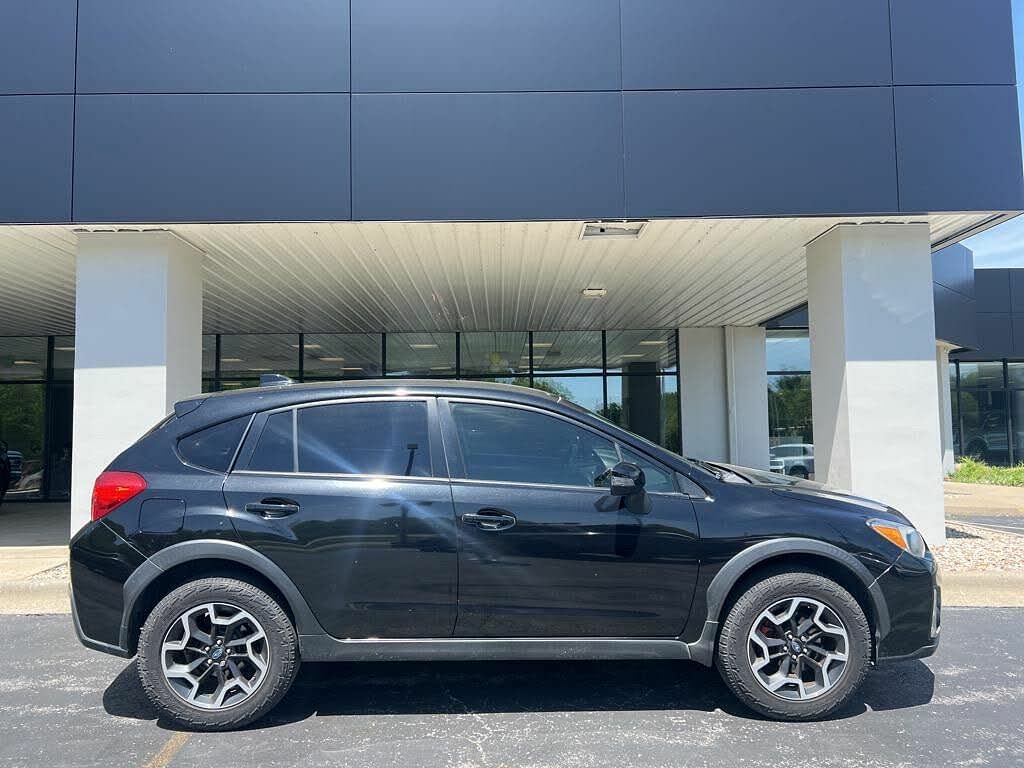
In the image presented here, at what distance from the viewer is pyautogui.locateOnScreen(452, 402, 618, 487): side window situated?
3.93 m

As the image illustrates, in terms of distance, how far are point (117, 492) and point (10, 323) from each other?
1189 centimetres

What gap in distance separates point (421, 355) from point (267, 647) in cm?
1203

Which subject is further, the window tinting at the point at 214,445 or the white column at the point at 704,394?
the white column at the point at 704,394

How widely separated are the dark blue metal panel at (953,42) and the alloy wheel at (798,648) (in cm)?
576

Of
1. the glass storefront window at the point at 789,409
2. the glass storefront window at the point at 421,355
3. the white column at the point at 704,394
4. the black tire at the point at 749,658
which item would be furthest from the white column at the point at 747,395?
the black tire at the point at 749,658

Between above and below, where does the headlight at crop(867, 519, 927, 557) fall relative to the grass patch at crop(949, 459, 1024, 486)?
above

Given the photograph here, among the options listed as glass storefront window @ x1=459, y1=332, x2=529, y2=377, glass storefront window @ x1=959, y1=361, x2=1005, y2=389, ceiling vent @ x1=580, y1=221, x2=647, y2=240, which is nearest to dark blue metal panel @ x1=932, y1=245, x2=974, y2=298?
glass storefront window @ x1=959, y1=361, x2=1005, y2=389

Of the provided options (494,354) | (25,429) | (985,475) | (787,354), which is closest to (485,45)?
(494,354)

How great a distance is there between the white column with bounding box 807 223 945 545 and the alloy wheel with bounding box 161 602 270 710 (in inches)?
247

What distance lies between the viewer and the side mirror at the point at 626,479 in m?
3.73

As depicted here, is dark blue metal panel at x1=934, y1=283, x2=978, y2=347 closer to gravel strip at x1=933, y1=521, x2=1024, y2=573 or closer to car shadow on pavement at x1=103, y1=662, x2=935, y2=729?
gravel strip at x1=933, y1=521, x2=1024, y2=573

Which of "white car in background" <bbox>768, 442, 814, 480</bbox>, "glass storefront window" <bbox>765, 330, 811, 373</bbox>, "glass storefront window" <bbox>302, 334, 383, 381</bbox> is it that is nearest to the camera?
"glass storefront window" <bbox>302, 334, 383, 381</bbox>

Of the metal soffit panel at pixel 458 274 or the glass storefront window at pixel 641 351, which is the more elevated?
the metal soffit panel at pixel 458 274

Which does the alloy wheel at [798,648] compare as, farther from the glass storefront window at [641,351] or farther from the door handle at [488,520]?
the glass storefront window at [641,351]
